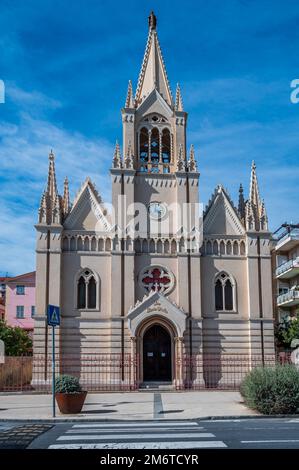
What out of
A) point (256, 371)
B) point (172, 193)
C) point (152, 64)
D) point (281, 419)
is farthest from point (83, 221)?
point (281, 419)

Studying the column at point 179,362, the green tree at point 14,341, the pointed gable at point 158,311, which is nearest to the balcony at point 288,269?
the pointed gable at point 158,311

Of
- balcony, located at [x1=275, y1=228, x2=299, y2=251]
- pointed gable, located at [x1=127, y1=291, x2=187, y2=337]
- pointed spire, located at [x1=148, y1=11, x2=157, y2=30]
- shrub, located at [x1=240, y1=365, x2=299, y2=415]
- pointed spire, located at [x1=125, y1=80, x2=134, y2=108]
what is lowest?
shrub, located at [x1=240, y1=365, x2=299, y2=415]

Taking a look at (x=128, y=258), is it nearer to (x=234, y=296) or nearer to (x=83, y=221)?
(x=83, y=221)

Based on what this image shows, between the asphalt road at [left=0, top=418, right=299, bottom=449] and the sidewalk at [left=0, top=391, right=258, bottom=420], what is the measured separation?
1.41 m

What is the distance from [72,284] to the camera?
3834cm

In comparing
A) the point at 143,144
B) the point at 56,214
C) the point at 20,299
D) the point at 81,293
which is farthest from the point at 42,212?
the point at 20,299

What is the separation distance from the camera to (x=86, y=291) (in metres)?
38.5

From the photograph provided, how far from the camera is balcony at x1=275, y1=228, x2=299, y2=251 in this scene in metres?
53.6

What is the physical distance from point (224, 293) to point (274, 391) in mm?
18455

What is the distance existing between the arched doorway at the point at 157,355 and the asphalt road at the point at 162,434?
18.5m

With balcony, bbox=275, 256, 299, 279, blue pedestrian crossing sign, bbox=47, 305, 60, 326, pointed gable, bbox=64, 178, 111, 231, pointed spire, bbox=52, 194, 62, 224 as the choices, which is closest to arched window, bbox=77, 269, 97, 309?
pointed gable, bbox=64, 178, 111, 231

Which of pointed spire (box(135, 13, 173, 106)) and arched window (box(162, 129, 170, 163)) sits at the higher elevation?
pointed spire (box(135, 13, 173, 106))

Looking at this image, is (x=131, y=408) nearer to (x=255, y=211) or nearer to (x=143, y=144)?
(x=255, y=211)

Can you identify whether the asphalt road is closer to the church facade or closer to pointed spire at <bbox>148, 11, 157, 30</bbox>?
the church facade
